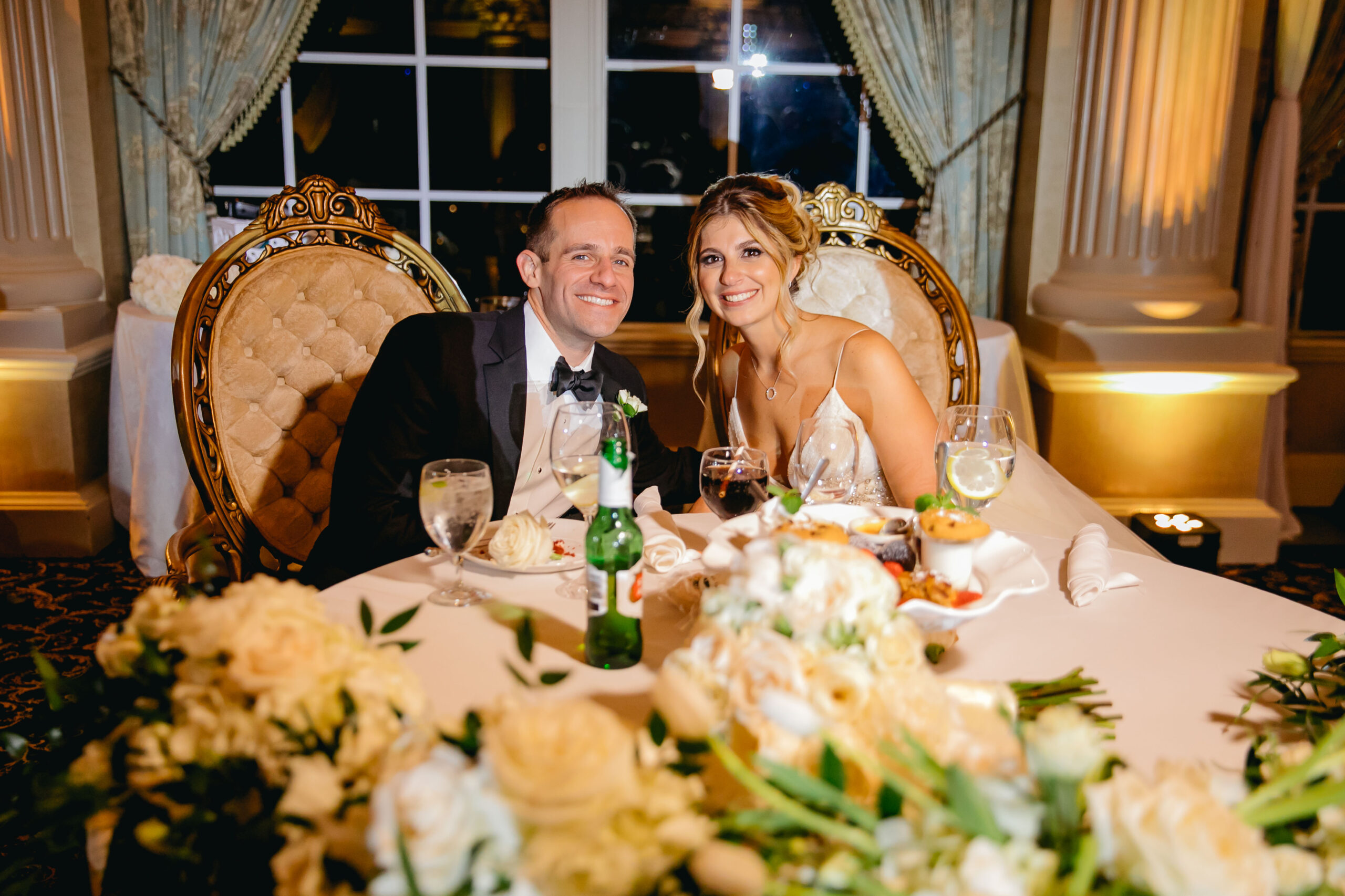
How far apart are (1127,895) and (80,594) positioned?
3.64 metres

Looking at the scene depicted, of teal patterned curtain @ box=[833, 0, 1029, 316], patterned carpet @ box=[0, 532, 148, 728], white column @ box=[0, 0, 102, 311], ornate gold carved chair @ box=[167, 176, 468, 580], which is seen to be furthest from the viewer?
teal patterned curtain @ box=[833, 0, 1029, 316]

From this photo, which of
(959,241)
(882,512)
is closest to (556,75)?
(959,241)

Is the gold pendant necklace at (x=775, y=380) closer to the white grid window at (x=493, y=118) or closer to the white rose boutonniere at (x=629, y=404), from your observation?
the white rose boutonniere at (x=629, y=404)

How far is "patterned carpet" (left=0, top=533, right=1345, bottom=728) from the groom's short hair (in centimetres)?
160

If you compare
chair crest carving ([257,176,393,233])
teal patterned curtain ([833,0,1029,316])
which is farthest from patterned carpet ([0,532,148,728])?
teal patterned curtain ([833,0,1029,316])

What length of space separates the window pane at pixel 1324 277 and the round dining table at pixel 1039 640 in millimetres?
4015

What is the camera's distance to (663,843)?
595 millimetres

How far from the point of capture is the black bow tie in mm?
2145

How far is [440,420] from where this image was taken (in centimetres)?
211

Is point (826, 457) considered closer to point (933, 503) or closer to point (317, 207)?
point (933, 503)

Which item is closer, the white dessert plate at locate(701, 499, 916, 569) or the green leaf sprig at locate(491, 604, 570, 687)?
the green leaf sprig at locate(491, 604, 570, 687)

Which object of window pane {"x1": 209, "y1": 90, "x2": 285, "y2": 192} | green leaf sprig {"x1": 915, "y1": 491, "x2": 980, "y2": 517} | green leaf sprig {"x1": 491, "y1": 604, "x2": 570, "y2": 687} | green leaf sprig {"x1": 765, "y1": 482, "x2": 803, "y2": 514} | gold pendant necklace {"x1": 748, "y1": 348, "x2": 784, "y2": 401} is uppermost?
window pane {"x1": 209, "y1": 90, "x2": 285, "y2": 192}

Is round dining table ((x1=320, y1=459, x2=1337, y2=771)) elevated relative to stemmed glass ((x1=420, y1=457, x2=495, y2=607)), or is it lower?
lower

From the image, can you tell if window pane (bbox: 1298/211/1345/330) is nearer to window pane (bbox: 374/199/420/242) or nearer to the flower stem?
window pane (bbox: 374/199/420/242)
